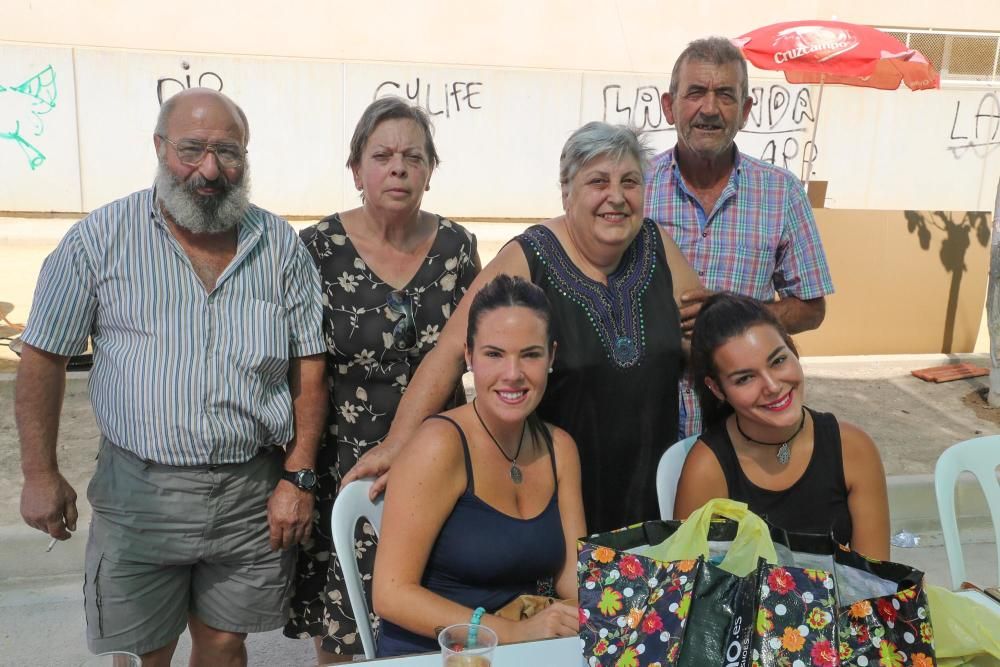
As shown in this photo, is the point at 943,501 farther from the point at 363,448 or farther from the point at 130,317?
the point at 130,317

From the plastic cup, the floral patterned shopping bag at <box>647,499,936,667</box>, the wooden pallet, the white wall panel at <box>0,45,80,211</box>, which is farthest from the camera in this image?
the white wall panel at <box>0,45,80,211</box>

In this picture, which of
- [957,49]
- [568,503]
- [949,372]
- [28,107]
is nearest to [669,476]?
[568,503]

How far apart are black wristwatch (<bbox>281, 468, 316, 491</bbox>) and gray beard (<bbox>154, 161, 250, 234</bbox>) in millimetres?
778

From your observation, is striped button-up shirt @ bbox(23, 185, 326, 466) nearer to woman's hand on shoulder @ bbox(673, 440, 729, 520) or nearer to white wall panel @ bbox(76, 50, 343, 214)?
woman's hand on shoulder @ bbox(673, 440, 729, 520)

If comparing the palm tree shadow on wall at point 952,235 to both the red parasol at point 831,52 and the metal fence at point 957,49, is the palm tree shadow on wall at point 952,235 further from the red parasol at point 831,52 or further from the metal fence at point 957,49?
the metal fence at point 957,49

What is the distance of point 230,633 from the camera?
115 inches

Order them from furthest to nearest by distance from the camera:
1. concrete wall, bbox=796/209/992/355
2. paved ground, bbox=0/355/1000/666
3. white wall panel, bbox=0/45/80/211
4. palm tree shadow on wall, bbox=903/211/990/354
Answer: white wall panel, bbox=0/45/80/211 < palm tree shadow on wall, bbox=903/211/990/354 < concrete wall, bbox=796/209/992/355 < paved ground, bbox=0/355/1000/666

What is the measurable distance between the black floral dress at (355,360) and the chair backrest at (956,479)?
5.49 feet

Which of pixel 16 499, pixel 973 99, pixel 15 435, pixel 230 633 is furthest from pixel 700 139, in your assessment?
A: pixel 973 99

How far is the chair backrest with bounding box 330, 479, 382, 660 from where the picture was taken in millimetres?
2457

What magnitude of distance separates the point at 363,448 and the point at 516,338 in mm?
886

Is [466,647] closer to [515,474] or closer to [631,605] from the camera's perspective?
[631,605]

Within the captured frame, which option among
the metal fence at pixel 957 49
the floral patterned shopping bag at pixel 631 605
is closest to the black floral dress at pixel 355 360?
the floral patterned shopping bag at pixel 631 605

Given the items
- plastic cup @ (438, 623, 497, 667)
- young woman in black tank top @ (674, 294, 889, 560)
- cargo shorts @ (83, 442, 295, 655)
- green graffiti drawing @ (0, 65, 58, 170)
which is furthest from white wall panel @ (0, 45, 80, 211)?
plastic cup @ (438, 623, 497, 667)
